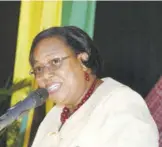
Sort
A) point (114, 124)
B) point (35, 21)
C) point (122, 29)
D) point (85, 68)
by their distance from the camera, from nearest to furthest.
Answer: point (114, 124)
point (85, 68)
point (122, 29)
point (35, 21)

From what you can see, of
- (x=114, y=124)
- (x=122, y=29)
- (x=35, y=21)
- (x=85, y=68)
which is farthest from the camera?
(x=35, y=21)

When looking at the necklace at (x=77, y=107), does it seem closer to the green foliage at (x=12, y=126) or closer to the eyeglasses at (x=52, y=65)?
the eyeglasses at (x=52, y=65)

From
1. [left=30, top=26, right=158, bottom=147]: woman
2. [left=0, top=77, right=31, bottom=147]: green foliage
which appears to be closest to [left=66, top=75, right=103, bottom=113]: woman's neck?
[left=30, top=26, right=158, bottom=147]: woman

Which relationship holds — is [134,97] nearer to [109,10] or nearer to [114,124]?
[114,124]

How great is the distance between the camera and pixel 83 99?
1684 millimetres

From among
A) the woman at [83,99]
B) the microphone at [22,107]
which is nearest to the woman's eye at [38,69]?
the woman at [83,99]

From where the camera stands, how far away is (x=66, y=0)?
2875 mm

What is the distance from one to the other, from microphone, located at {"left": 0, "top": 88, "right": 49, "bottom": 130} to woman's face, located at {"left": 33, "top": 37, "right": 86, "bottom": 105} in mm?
252

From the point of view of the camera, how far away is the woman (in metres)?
1.45

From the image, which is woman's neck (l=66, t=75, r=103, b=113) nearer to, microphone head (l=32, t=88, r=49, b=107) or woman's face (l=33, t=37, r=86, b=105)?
woman's face (l=33, t=37, r=86, b=105)

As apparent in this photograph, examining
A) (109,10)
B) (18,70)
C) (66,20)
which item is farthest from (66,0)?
(18,70)

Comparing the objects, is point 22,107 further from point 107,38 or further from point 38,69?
point 107,38

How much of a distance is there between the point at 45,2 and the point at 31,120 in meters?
0.90

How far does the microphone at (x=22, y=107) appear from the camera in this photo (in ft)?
3.72
